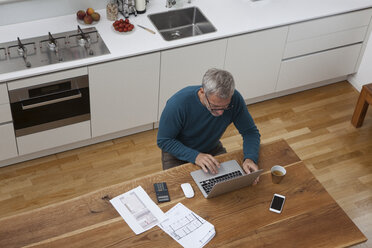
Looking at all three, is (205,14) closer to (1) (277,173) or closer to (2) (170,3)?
(2) (170,3)

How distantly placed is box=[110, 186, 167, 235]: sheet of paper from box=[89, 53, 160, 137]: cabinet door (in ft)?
4.40

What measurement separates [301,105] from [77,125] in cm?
215

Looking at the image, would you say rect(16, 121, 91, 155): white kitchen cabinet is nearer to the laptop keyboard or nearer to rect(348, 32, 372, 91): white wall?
the laptop keyboard

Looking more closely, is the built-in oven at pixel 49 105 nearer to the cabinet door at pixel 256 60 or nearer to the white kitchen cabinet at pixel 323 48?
the cabinet door at pixel 256 60

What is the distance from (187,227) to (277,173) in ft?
2.06

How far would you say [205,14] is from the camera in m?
4.28

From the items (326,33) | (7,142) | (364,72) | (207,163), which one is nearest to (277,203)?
(207,163)

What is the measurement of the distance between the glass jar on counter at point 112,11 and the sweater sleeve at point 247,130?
5.01ft

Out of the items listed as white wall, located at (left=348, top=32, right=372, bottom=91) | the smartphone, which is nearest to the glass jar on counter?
the smartphone

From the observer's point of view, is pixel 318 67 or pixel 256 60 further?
pixel 318 67

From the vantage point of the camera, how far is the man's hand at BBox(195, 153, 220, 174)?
2854 millimetres

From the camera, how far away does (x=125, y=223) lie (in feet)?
8.46

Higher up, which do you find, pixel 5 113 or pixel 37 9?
pixel 37 9

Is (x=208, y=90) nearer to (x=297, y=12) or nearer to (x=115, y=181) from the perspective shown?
(x=115, y=181)
